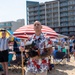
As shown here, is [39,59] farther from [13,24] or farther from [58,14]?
[13,24]

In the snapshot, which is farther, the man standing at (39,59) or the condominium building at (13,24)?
the condominium building at (13,24)

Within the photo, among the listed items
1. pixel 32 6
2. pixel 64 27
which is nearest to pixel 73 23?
A: pixel 64 27

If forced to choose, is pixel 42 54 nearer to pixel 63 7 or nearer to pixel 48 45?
pixel 48 45

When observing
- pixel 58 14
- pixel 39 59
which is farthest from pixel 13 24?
pixel 39 59

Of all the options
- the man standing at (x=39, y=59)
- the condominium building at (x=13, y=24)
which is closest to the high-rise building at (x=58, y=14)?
the condominium building at (x=13, y=24)

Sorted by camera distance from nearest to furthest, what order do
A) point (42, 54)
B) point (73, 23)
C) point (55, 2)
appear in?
point (42, 54) → point (73, 23) → point (55, 2)

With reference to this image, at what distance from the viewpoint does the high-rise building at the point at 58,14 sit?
83.0 m

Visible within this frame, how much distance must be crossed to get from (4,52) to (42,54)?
389cm

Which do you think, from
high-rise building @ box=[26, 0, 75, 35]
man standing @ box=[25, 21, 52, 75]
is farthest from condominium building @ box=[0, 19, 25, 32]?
man standing @ box=[25, 21, 52, 75]

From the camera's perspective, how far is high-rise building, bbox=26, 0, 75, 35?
272 ft

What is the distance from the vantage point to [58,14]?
86.2 metres

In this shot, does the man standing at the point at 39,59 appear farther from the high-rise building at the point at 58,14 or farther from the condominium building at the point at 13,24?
the condominium building at the point at 13,24

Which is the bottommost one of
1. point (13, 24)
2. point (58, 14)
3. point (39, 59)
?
point (13, 24)

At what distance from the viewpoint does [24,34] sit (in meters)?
7.89
